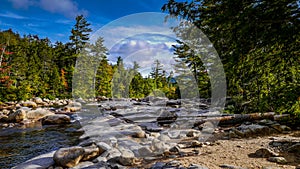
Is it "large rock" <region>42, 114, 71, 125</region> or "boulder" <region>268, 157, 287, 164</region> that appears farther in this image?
"large rock" <region>42, 114, 71, 125</region>

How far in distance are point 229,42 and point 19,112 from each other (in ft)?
35.4

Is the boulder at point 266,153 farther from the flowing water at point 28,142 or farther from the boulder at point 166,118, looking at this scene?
the boulder at point 166,118

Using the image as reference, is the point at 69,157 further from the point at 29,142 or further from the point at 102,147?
the point at 29,142

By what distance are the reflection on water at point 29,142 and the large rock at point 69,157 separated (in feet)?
4.01

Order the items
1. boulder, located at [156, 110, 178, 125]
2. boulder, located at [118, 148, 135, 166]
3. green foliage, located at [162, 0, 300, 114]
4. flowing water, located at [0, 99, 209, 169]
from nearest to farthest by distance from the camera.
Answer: green foliage, located at [162, 0, 300, 114]
boulder, located at [118, 148, 135, 166]
flowing water, located at [0, 99, 209, 169]
boulder, located at [156, 110, 178, 125]

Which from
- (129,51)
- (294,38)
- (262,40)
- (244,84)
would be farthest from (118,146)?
(129,51)

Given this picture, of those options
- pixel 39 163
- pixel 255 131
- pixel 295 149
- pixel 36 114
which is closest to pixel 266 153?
pixel 295 149

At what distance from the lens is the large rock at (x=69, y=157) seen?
400 centimetres

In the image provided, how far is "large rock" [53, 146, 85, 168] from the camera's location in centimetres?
400

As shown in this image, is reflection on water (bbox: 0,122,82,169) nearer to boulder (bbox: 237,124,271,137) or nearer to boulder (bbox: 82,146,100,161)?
boulder (bbox: 82,146,100,161)

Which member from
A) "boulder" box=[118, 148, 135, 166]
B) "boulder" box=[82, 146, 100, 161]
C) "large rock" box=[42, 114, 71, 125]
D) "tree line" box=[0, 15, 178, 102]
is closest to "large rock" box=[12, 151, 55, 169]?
"boulder" box=[82, 146, 100, 161]

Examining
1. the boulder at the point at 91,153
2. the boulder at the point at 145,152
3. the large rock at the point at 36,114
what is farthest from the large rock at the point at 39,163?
Answer: the large rock at the point at 36,114

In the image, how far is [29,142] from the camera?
6328mm

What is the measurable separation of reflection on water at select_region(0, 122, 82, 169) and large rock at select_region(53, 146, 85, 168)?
4.01 ft
